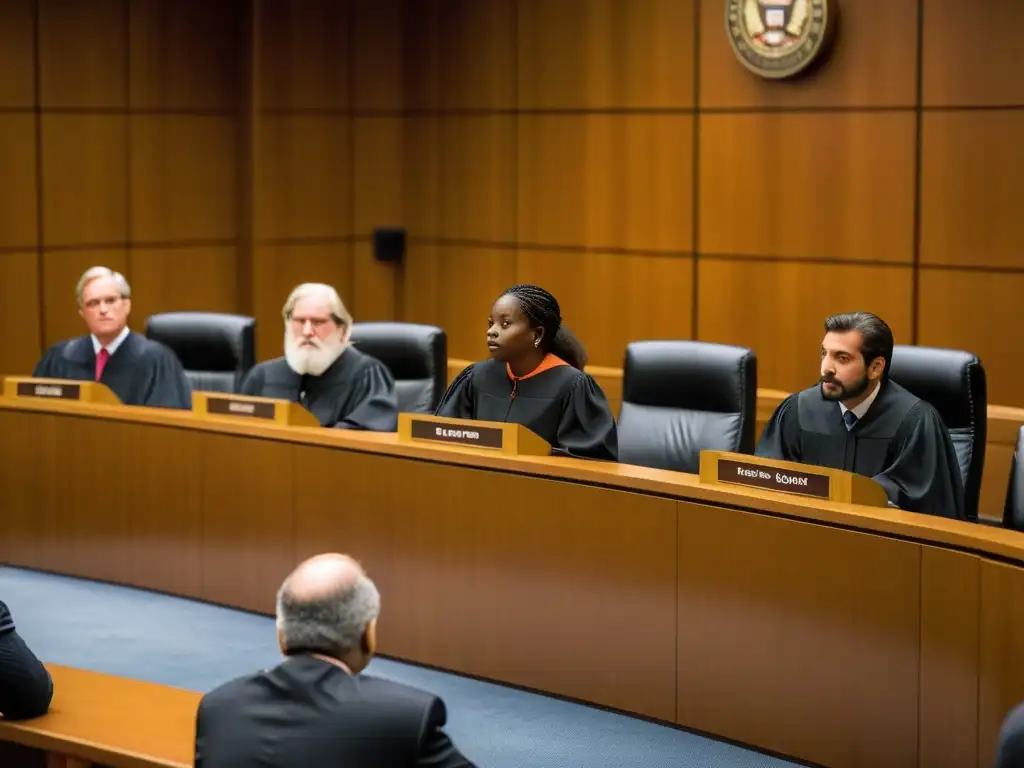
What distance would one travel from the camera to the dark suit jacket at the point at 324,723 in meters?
2.52

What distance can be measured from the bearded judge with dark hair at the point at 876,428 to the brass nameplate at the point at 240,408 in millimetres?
1847

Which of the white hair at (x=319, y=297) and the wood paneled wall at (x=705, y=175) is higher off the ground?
the wood paneled wall at (x=705, y=175)

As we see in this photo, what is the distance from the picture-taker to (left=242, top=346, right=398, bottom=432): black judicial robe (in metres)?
6.06

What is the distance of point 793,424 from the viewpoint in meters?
5.17

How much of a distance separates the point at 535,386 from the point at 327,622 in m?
2.95

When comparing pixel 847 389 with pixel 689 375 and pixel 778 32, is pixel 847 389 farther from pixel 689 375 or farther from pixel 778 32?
pixel 778 32

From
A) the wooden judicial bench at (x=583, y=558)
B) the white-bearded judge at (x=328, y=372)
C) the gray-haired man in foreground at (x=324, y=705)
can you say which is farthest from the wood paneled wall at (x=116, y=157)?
the gray-haired man in foreground at (x=324, y=705)

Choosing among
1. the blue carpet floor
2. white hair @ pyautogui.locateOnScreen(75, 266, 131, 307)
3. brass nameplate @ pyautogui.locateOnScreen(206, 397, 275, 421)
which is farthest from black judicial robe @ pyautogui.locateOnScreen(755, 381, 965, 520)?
white hair @ pyautogui.locateOnScreen(75, 266, 131, 307)

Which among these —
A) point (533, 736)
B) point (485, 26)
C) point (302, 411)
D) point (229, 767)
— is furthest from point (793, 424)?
point (485, 26)

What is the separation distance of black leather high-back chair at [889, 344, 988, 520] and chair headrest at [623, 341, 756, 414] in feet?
1.90

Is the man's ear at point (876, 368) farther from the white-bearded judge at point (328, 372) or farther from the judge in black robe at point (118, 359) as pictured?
the judge in black robe at point (118, 359)

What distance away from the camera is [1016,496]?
474 centimetres

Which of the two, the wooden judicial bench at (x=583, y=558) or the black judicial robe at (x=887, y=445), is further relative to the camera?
the black judicial robe at (x=887, y=445)

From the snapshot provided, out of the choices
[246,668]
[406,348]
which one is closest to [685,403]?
[406,348]
